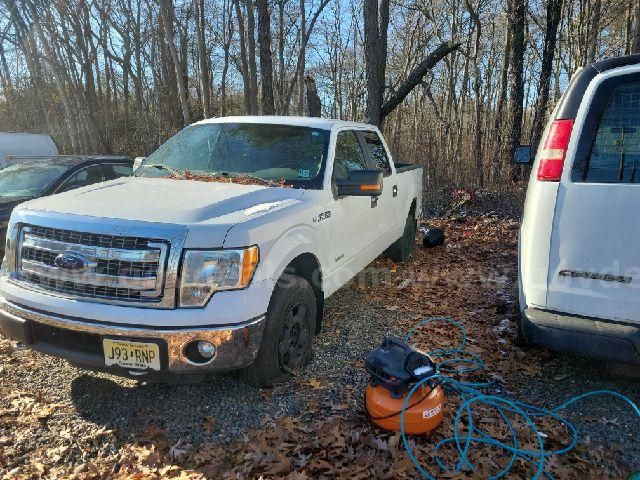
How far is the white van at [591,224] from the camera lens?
2658 mm

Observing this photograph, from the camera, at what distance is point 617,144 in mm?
2756

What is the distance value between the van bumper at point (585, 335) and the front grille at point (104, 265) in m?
2.27

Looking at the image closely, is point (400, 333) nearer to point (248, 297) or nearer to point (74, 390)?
point (248, 297)

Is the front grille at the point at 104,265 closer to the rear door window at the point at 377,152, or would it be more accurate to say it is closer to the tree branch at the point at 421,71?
the rear door window at the point at 377,152

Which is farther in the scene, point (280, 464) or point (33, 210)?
point (33, 210)

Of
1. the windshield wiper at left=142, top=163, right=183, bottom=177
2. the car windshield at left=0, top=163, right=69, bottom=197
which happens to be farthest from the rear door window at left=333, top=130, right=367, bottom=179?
the car windshield at left=0, top=163, right=69, bottom=197

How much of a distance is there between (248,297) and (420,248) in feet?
18.1

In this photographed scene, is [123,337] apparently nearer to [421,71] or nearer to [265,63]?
[421,71]

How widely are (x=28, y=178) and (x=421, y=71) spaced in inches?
345

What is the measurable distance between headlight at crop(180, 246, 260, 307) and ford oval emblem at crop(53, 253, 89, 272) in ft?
1.98

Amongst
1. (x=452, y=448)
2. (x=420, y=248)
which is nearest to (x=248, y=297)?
(x=452, y=448)

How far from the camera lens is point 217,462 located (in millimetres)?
2619

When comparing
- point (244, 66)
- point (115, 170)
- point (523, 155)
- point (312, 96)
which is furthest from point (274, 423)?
point (244, 66)

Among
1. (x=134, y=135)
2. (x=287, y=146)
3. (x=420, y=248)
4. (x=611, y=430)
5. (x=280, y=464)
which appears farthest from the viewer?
(x=134, y=135)
